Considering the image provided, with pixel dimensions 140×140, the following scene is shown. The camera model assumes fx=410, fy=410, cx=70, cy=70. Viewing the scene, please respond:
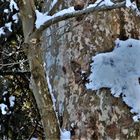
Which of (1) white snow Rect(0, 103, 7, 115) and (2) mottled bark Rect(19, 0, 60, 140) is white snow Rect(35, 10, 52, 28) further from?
(1) white snow Rect(0, 103, 7, 115)

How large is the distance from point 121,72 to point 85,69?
0.52 feet

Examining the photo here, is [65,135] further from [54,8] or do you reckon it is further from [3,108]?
[3,108]

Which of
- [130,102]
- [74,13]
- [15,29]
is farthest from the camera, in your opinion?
[15,29]

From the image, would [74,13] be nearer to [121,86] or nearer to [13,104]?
[121,86]

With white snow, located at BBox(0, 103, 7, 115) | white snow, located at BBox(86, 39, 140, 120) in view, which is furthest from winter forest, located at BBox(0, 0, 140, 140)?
white snow, located at BBox(0, 103, 7, 115)

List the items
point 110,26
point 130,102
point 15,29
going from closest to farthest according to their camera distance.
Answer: point 130,102 → point 110,26 → point 15,29

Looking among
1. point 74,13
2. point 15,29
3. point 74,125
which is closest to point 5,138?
point 15,29

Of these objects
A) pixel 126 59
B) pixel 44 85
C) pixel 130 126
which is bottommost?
pixel 130 126

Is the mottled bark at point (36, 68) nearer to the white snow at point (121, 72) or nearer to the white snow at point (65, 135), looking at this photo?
the white snow at point (65, 135)

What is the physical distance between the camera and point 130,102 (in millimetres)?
1702

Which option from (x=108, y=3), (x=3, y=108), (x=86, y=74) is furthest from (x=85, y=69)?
(x=3, y=108)

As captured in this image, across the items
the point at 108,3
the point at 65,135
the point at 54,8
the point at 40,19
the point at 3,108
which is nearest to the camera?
the point at 108,3

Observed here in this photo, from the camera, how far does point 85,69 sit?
179 cm

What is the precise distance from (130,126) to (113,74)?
23 cm
